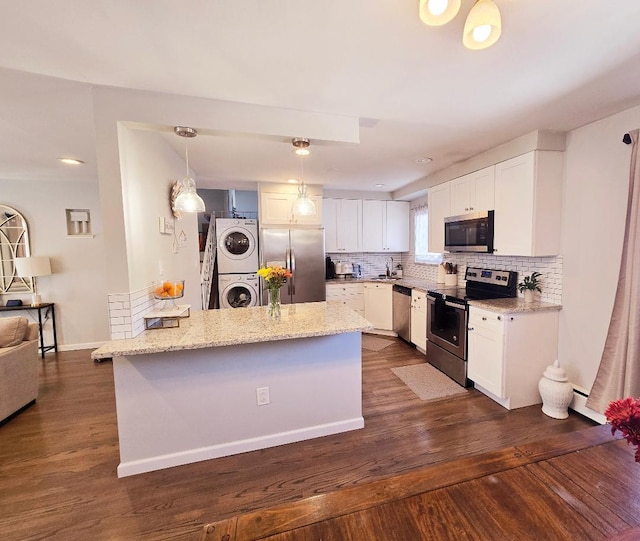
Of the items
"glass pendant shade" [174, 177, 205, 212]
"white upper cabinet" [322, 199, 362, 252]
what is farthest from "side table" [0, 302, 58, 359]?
"white upper cabinet" [322, 199, 362, 252]

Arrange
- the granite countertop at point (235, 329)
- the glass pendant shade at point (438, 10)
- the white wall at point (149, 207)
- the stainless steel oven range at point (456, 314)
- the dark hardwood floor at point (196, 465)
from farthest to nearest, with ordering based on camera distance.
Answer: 1. the stainless steel oven range at point (456, 314)
2. the white wall at point (149, 207)
3. the granite countertop at point (235, 329)
4. the dark hardwood floor at point (196, 465)
5. the glass pendant shade at point (438, 10)

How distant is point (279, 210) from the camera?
14.3ft

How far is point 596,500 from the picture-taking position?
2.60ft

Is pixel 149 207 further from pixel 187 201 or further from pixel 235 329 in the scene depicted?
pixel 235 329

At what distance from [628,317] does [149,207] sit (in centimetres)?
A: 356

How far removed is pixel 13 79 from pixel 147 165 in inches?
29.8

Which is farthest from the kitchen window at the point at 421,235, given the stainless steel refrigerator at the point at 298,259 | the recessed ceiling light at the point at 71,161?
the recessed ceiling light at the point at 71,161

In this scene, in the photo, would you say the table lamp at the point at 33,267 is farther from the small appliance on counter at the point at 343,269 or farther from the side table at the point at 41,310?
the small appliance on counter at the point at 343,269

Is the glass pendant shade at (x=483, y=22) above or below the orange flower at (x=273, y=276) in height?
above

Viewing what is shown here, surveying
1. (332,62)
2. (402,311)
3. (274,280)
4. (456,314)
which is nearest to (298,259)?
(402,311)

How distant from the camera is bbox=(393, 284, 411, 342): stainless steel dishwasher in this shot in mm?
4109

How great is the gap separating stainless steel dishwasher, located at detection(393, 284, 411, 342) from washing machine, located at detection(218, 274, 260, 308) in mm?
2176

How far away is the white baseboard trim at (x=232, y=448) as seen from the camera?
6.29ft

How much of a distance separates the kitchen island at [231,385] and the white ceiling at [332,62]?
4.89ft
